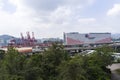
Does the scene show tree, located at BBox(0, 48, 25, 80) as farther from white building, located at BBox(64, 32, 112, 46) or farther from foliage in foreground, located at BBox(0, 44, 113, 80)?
white building, located at BBox(64, 32, 112, 46)

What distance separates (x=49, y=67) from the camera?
Answer: 3475 cm

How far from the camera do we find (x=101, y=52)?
44938 mm

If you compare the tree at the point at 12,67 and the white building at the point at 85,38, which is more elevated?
the white building at the point at 85,38

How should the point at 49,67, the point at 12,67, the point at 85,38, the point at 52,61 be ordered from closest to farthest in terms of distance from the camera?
the point at 12,67
the point at 49,67
the point at 52,61
the point at 85,38

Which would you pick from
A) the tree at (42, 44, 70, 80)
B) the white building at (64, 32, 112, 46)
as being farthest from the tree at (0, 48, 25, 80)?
the white building at (64, 32, 112, 46)

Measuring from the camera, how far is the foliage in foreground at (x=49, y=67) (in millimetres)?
28161

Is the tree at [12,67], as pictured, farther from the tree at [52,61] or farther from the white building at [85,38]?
the white building at [85,38]

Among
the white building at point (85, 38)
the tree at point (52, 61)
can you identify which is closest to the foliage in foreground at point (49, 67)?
the tree at point (52, 61)

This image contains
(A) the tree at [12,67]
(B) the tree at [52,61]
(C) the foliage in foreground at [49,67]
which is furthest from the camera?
(B) the tree at [52,61]

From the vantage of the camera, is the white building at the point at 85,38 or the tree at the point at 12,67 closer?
the tree at the point at 12,67

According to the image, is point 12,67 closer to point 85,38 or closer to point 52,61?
point 52,61

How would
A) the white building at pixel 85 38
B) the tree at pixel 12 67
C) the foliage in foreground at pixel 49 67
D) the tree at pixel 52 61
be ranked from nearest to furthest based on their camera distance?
the foliage in foreground at pixel 49 67 → the tree at pixel 12 67 → the tree at pixel 52 61 → the white building at pixel 85 38

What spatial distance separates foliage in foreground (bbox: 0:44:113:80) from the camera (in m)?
28.2

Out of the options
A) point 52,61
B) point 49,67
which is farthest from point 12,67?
point 52,61
